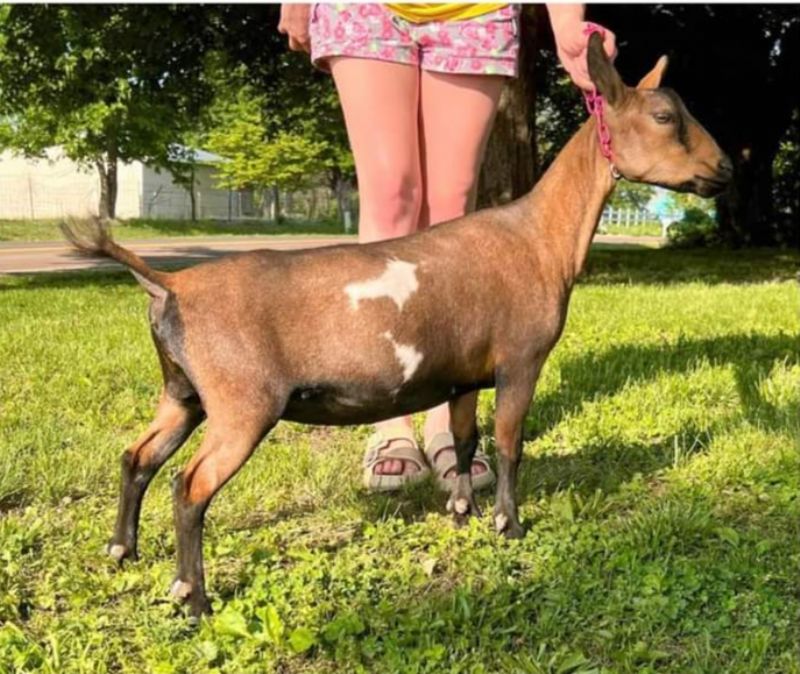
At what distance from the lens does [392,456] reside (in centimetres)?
393

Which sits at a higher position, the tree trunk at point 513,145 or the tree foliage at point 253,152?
the tree trunk at point 513,145

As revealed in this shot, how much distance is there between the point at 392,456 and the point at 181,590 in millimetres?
1335

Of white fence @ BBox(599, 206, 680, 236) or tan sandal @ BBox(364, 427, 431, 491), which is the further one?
white fence @ BBox(599, 206, 680, 236)

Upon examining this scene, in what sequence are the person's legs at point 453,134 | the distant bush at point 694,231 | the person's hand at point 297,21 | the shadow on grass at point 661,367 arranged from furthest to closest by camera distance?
1. the distant bush at point 694,231
2. the shadow on grass at point 661,367
3. the person's hand at point 297,21
4. the person's legs at point 453,134

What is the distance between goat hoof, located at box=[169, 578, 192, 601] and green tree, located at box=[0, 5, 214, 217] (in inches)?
503

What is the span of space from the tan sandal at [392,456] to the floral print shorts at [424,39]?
1.46 metres

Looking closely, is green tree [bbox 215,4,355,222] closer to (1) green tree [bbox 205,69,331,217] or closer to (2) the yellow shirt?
(2) the yellow shirt

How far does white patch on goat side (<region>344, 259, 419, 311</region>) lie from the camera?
2.86 meters

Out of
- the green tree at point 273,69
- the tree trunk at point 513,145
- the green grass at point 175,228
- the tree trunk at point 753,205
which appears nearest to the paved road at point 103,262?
the green grass at point 175,228

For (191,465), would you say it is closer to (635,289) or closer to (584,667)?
(584,667)

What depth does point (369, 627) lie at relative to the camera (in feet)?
8.94

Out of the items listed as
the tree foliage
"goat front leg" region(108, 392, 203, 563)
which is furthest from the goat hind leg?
the tree foliage

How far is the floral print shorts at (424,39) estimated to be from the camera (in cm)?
351

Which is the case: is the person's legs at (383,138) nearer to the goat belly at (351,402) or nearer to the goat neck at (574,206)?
the goat neck at (574,206)
